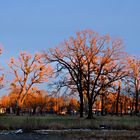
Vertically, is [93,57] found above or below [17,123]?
above

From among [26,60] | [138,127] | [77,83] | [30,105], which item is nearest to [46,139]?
[138,127]

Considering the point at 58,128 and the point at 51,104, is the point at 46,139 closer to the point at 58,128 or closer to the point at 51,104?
the point at 58,128

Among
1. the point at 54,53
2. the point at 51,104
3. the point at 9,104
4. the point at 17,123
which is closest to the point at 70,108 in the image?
the point at 51,104

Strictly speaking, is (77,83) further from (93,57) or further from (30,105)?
(30,105)

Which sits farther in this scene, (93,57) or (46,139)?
(93,57)

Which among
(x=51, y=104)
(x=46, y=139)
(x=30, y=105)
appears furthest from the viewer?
(x=51, y=104)

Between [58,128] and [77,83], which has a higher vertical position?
[77,83]

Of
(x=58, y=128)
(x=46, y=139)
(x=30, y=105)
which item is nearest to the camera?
(x=46, y=139)

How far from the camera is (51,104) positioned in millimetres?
146250

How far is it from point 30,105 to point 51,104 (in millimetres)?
15169

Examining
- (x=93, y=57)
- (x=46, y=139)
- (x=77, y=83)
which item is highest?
(x=93, y=57)

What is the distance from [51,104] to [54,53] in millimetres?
83948

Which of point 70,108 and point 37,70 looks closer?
point 37,70

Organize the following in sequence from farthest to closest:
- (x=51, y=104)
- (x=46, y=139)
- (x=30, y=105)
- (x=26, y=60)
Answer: (x=51, y=104) < (x=30, y=105) < (x=26, y=60) < (x=46, y=139)
